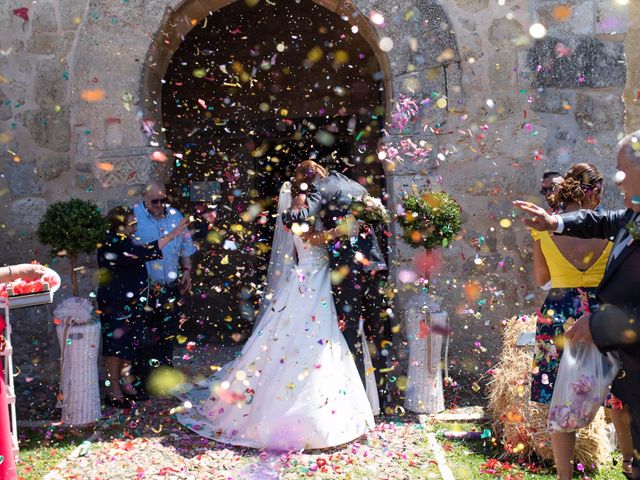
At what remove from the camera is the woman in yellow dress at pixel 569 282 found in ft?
11.2

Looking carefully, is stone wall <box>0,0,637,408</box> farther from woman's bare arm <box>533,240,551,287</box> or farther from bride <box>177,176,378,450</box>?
woman's bare arm <box>533,240,551,287</box>

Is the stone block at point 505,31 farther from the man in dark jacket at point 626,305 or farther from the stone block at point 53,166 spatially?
the stone block at point 53,166

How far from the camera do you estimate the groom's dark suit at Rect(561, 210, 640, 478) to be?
2.39 metres

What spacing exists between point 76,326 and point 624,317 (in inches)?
150

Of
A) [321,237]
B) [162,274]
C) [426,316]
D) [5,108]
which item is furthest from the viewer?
[5,108]

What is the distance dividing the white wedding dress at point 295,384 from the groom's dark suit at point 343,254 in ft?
0.27

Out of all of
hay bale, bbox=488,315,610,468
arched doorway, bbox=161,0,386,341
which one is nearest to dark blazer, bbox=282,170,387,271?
hay bale, bbox=488,315,610,468

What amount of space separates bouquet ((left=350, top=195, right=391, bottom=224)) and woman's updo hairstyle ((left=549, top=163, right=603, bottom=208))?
1.33m

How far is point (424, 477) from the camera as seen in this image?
12.2ft

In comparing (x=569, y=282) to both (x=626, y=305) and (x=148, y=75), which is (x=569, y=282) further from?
(x=148, y=75)

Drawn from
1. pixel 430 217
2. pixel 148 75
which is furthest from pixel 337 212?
pixel 148 75

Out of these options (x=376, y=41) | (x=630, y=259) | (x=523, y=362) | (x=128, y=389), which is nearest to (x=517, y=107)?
(x=376, y=41)

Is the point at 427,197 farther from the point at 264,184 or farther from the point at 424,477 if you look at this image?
the point at 264,184

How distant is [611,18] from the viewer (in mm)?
5590
